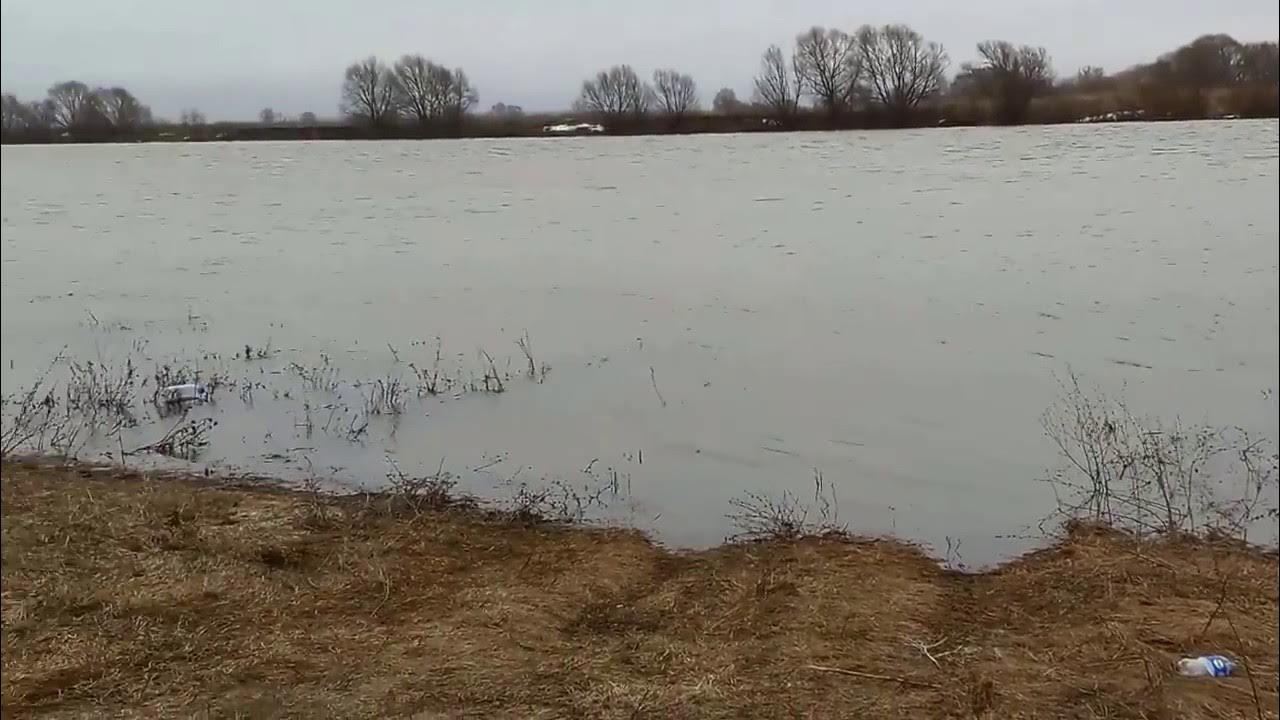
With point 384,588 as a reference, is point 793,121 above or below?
above

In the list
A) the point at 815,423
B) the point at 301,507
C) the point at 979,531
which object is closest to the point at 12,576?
the point at 301,507

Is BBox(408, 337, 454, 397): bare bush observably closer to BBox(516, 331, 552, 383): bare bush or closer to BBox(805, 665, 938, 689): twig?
BBox(516, 331, 552, 383): bare bush

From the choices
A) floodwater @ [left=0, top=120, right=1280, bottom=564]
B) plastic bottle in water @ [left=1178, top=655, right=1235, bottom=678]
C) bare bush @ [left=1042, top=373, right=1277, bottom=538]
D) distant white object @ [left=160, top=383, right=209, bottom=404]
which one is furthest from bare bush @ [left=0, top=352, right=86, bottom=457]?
bare bush @ [left=1042, top=373, right=1277, bottom=538]

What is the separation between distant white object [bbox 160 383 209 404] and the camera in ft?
21.5

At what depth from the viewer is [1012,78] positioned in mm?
4867

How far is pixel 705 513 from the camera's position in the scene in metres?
5.37

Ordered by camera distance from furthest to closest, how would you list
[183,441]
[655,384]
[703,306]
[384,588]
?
[703,306] → [655,384] → [183,441] → [384,588]

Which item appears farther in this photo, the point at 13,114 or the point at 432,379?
the point at 432,379

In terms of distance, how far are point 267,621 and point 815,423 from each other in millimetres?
4208

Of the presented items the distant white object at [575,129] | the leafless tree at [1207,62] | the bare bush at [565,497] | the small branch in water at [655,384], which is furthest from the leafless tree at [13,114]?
the small branch in water at [655,384]

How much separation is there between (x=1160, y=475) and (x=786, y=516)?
200cm

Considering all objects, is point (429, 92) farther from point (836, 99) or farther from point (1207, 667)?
point (1207, 667)

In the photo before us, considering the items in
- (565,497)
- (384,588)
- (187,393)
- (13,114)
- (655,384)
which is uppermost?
(13,114)

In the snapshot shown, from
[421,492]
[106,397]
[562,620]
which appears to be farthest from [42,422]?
[562,620]
